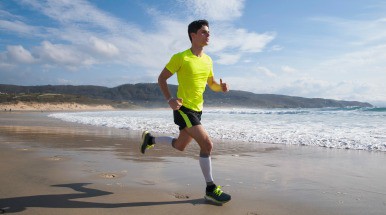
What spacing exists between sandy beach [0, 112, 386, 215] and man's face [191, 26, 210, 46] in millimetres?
1689

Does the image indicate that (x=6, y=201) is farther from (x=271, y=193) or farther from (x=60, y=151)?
(x=60, y=151)

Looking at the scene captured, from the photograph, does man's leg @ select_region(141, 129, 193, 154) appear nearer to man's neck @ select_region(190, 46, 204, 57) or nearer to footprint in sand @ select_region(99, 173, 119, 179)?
footprint in sand @ select_region(99, 173, 119, 179)

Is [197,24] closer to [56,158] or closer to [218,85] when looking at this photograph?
[218,85]

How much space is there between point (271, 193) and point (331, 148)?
15.9 feet

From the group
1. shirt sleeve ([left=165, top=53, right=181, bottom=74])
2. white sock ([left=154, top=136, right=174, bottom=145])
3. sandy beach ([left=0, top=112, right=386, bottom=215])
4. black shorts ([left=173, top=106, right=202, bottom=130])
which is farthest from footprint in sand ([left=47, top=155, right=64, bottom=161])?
shirt sleeve ([left=165, top=53, right=181, bottom=74])

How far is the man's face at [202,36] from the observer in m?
3.60

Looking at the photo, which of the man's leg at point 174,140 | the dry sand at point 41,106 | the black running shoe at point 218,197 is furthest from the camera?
the dry sand at point 41,106

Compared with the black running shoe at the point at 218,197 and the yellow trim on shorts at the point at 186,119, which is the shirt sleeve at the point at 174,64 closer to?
the yellow trim on shorts at the point at 186,119

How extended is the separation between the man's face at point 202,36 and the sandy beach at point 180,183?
5.54 ft

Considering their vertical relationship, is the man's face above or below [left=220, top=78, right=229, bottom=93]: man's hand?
above

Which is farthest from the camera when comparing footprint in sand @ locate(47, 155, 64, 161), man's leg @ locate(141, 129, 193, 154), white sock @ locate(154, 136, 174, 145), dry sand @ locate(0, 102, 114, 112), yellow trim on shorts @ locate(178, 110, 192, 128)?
dry sand @ locate(0, 102, 114, 112)

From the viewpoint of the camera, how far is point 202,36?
361cm

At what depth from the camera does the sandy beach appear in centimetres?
300

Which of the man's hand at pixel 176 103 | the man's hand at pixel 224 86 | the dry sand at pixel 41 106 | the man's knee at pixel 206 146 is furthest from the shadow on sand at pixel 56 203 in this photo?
the dry sand at pixel 41 106
